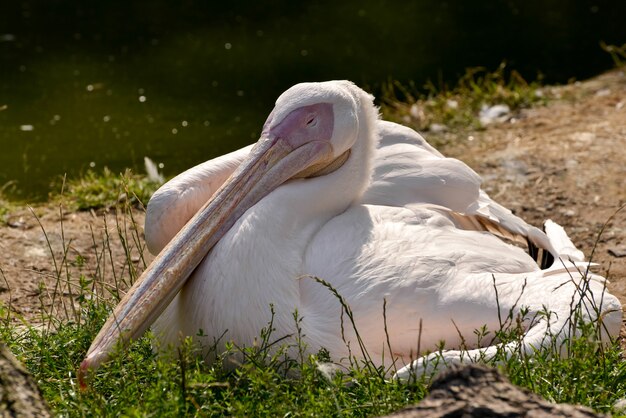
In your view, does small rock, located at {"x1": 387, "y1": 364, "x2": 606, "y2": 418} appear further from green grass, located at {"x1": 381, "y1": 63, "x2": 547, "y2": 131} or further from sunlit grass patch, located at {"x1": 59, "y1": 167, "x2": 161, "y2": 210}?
green grass, located at {"x1": 381, "y1": 63, "x2": 547, "y2": 131}

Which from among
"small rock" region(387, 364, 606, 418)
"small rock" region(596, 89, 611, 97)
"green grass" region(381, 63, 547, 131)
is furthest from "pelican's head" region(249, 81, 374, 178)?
"small rock" region(596, 89, 611, 97)

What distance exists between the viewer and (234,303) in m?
3.46

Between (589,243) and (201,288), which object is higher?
(201,288)

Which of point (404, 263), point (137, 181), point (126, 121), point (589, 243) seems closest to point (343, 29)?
point (126, 121)

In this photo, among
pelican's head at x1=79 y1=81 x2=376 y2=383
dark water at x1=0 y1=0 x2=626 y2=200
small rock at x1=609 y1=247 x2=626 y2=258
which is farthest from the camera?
dark water at x1=0 y1=0 x2=626 y2=200

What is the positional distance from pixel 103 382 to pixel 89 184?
9.19 feet

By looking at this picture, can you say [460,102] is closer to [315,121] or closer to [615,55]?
[615,55]

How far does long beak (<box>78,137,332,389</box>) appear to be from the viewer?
3381 millimetres

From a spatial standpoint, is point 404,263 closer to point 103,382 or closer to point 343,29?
point 103,382

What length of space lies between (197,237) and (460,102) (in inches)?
150

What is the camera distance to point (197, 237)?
12.0 ft

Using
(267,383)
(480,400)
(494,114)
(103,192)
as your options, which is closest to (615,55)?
(494,114)

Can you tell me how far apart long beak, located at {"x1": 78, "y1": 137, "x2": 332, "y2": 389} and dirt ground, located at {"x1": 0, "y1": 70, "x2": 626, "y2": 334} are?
0.64 metres

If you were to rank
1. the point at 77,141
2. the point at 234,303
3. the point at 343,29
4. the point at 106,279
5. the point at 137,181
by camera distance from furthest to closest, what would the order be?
the point at 343,29
the point at 77,141
the point at 137,181
the point at 106,279
the point at 234,303
